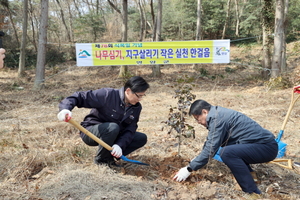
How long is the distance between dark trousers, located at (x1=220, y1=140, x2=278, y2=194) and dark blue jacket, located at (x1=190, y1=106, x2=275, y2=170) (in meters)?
0.07

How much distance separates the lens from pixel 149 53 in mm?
8750

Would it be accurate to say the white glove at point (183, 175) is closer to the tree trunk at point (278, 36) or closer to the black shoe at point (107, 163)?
the black shoe at point (107, 163)

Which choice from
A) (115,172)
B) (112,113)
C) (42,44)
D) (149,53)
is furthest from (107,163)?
(42,44)

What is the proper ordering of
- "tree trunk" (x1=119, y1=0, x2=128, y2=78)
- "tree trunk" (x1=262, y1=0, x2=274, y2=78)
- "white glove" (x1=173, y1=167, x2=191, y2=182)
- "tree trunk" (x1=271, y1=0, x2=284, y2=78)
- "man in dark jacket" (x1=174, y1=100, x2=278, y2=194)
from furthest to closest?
1. "tree trunk" (x1=119, y1=0, x2=128, y2=78)
2. "tree trunk" (x1=262, y1=0, x2=274, y2=78)
3. "tree trunk" (x1=271, y1=0, x2=284, y2=78)
4. "white glove" (x1=173, y1=167, x2=191, y2=182)
5. "man in dark jacket" (x1=174, y1=100, x2=278, y2=194)

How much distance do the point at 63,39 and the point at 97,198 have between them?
27.5 m

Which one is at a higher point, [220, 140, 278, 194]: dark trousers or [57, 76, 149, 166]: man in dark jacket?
[57, 76, 149, 166]: man in dark jacket

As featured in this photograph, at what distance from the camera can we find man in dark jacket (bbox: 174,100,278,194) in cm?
235

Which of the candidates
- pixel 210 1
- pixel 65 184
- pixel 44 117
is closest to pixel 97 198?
pixel 65 184

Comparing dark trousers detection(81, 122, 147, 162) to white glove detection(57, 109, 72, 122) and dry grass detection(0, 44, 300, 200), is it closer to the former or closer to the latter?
dry grass detection(0, 44, 300, 200)

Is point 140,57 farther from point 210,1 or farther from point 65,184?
point 210,1

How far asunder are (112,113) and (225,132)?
125 cm

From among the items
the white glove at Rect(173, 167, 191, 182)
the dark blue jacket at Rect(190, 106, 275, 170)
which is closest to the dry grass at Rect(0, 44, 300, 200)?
the white glove at Rect(173, 167, 191, 182)

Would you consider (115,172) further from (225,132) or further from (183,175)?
(225,132)

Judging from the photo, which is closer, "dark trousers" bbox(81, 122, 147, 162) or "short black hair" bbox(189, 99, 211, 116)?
"short black hair" bbox(189, 99, 211, 116)
